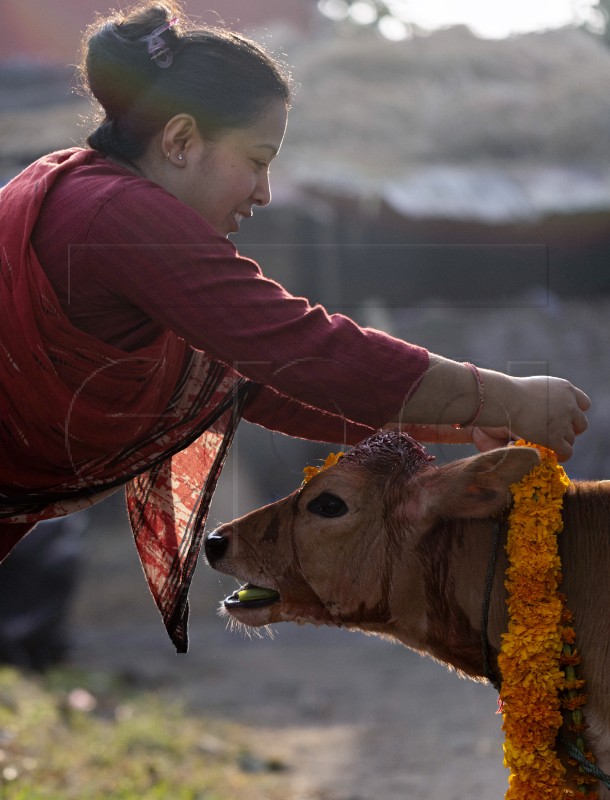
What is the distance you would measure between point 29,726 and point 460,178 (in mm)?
6872

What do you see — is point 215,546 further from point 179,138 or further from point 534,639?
point 179,138

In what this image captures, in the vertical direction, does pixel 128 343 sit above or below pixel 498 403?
above

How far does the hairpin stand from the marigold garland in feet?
4.27

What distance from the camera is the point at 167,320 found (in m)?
2.46

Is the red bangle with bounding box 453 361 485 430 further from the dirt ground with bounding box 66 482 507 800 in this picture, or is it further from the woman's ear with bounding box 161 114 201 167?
the dirt ground with bounding box 66 482 507 800

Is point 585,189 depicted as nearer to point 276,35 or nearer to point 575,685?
point 276,35

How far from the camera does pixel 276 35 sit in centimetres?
1323

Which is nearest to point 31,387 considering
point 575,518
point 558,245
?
point 575,518

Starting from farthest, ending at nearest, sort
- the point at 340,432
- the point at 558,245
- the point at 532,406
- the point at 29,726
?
the point at 558,245 < the point at 29,726 < the point at 340,432 < the point at 532,406

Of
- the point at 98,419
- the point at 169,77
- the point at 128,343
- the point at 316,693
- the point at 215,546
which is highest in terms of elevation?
the point at 169,77

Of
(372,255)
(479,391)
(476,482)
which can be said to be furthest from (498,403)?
(372,255)

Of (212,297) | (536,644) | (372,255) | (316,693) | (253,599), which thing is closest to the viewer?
(212,297)

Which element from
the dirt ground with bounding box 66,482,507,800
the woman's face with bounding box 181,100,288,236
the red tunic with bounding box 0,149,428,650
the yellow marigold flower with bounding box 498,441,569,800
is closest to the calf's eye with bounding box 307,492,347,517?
the red tunic with bounding box 0,149,428,650

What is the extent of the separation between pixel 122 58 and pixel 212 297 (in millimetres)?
697
